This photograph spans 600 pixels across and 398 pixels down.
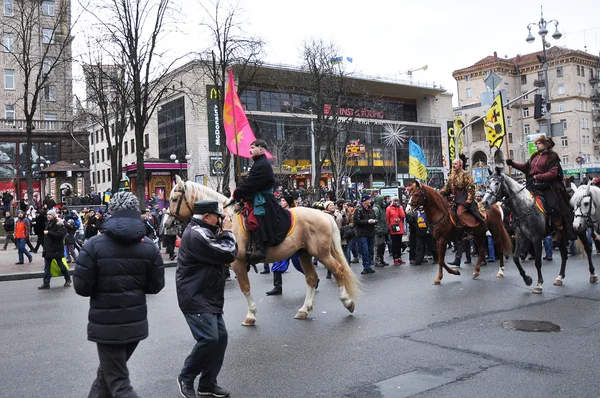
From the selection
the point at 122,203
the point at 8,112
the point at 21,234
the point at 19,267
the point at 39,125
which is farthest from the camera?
the point at 8,112

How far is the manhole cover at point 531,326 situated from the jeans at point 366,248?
22.5 feet

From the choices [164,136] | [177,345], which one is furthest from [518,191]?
[164,136]

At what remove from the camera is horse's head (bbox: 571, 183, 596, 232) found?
432 inches

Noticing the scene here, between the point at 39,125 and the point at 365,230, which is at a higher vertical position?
the point at 39,125

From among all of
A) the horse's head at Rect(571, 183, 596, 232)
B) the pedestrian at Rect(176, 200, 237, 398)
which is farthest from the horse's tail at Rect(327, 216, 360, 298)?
the horse's head at Rect(571, 183, 596, 232)

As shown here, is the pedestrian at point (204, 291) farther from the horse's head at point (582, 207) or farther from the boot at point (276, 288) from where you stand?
the horse's head at point (582, 207)

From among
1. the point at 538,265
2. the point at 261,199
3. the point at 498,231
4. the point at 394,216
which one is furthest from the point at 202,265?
the point at 394,216

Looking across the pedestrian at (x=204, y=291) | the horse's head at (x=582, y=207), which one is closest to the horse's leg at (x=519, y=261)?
the horse's head at (x=582, y=207)

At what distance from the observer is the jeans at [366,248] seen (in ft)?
48.9

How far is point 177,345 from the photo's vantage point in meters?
7.31

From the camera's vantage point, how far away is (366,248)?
1512 cm

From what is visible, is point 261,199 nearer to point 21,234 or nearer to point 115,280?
point 115,280

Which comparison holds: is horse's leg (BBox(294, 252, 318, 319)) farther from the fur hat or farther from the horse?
the fur hat

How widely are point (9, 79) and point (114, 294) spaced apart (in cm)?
5266
